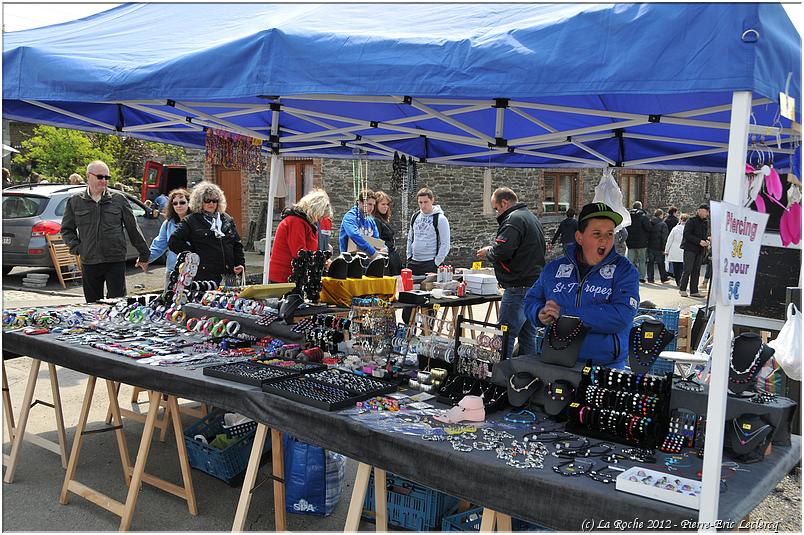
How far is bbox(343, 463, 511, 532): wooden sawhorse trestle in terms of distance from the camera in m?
2.32

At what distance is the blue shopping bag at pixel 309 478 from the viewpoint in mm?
3381

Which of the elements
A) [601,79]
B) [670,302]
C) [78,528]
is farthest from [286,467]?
[670,302]

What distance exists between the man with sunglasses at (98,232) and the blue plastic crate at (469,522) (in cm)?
375

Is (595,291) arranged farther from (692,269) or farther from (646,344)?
(692,269)

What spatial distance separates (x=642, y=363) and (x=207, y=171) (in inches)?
549

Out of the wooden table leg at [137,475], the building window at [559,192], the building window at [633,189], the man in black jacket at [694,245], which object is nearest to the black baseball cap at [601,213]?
the wooden table leg at [137,475]

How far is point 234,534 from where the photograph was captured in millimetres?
2908

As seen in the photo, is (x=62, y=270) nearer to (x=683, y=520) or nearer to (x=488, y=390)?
(x=488, y=390)

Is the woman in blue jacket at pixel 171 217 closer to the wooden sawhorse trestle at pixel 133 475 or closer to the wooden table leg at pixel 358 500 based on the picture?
the wooden sawhorse trestle at pixel 133 475

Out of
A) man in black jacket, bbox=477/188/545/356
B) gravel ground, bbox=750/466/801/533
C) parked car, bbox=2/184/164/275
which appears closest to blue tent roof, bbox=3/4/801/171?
man in black jacket, bbox=477/188/545/356

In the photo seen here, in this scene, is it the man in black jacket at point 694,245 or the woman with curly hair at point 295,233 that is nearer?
the woman with curly hair at point 295,233

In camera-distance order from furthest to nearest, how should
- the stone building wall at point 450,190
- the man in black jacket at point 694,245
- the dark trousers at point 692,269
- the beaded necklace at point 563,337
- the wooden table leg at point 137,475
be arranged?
the stone building wall at point 450,190 → the dark trousers at point 692,269 → the man in black jacket at point 694,245 → the wooden table leg at point 137,475 → the beaded necklace at point 563,337

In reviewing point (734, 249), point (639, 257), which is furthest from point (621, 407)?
point (639, 257)

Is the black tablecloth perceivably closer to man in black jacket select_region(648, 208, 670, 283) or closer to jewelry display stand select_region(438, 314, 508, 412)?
jewelry display stand select_region(438, 314, 508, 412)
